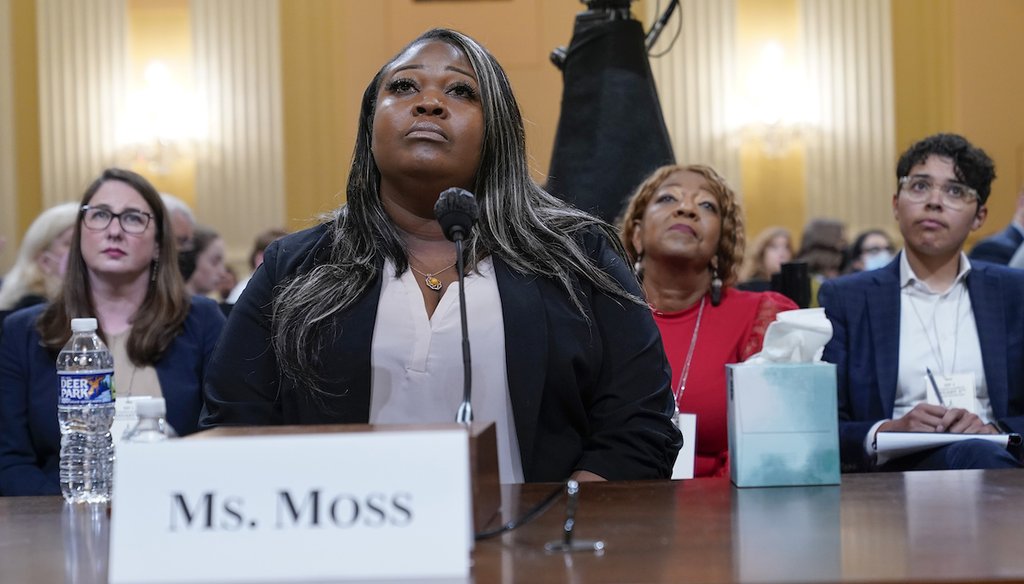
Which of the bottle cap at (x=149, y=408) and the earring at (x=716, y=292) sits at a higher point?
the earring at (x=716, y=292)

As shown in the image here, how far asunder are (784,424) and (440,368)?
1.95 ft

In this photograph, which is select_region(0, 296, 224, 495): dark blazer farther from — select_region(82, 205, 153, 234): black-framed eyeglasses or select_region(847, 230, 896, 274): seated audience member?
select_region(847, 230, 896, 274): seated audience member

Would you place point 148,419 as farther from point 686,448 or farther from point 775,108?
point 775,108

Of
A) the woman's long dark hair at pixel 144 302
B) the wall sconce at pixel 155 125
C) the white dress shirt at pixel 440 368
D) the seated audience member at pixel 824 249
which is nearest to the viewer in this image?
the white dress shirt at pixel 440 368

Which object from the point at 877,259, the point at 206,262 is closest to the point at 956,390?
the point at 877,259

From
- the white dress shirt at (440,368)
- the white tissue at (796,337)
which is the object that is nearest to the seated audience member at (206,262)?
the white dress shirt at (440,368)

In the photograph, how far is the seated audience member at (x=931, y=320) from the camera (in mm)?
3289

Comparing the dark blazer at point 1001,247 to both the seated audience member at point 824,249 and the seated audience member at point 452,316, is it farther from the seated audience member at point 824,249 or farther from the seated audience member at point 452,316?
the seated audience member at point 452,316

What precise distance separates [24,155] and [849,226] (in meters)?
5.44

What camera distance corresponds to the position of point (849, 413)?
3.36m

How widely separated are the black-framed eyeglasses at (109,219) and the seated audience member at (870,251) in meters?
4.34

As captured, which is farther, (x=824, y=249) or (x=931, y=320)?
(x=824, y=249)

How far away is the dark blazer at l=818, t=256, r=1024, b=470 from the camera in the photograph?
10.9 feet

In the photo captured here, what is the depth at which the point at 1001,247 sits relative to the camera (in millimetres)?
5320
